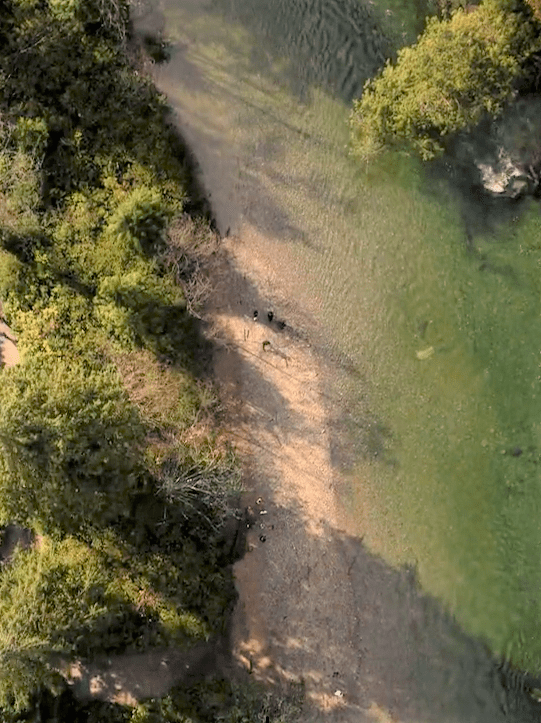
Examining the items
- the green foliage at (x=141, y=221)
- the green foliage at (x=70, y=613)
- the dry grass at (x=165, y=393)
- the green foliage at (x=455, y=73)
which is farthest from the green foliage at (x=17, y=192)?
the green foliage at (x=455, y=73)

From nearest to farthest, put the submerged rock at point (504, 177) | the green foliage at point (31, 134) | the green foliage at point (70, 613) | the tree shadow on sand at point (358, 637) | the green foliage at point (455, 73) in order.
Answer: the green foliage at point (70, 613) → the green foliage at point (455, 73) → the green foliage at point (31, 134) → the submerged rock at point (504, 177) → the tree shadow on sand at point (358, 637)

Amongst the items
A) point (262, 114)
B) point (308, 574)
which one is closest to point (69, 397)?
point (308, 574)

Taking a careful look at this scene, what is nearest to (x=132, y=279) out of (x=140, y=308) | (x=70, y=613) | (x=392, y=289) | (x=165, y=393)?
(x=140, y=308)

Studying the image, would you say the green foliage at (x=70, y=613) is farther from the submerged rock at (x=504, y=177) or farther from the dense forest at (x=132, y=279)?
the submerged rock at (x=504, y=177)

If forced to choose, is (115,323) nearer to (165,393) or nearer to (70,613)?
(165,393)

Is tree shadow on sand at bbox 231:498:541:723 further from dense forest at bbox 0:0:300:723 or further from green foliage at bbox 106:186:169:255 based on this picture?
green foliage at bbox 106:186:169:255

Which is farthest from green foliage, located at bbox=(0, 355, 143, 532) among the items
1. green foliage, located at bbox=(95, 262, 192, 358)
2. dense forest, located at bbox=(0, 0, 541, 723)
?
green foliage, located at bbox=(95, 262, 192, 358)
